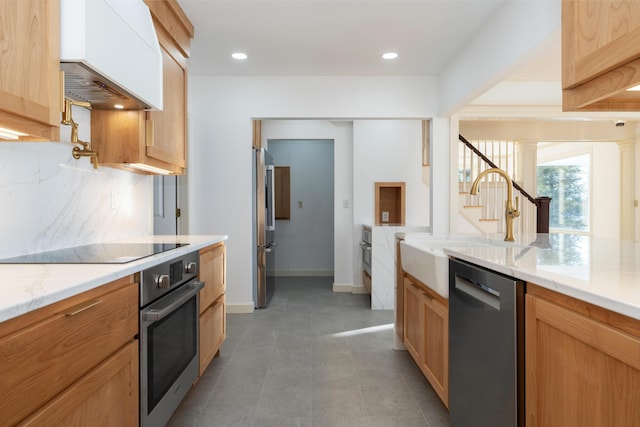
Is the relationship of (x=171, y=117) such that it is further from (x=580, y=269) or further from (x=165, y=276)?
(x=580, y=269)

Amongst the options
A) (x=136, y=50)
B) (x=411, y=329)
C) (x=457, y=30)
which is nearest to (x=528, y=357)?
(x=411, y=329)

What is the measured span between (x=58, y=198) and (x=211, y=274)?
92cm

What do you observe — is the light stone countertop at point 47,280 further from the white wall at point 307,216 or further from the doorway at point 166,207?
the white wall at point 307,216

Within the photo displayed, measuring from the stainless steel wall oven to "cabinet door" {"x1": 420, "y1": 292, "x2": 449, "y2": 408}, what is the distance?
3.97 ft

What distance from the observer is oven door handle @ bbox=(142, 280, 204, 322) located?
4.99ft

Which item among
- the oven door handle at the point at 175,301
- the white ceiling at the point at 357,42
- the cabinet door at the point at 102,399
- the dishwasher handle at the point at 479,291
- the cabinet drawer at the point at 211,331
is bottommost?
the cabinet drawer at the point at 211,331

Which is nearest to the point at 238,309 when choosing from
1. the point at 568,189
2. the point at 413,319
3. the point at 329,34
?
the point at 413,319

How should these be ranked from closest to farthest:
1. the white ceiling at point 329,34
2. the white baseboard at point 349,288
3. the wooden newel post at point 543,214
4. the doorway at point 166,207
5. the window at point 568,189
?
1. the white ceiling at point 329,34
2. the wooden newel post at point 543,214
3. the doorway at point 166,207
4. the white baseboard at point 349,288
5. the window at point 568,189

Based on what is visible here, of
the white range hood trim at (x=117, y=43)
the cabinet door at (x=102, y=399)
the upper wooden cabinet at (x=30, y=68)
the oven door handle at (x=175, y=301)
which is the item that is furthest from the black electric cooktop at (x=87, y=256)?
the white range hood trim at (x=117, y=43)

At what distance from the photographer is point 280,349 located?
9.77 ft

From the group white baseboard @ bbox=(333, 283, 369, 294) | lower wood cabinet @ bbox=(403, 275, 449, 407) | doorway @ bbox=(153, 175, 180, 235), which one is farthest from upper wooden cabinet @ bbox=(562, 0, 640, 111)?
white baseboard @ bbox=(333, 283, 369, 294)

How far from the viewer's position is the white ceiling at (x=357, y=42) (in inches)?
104

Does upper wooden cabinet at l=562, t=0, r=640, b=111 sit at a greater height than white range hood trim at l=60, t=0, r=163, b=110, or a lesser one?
lesser

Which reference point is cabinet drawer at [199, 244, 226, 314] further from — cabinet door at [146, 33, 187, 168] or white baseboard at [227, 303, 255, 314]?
white baseboard at [227, 303, 255, 314]
